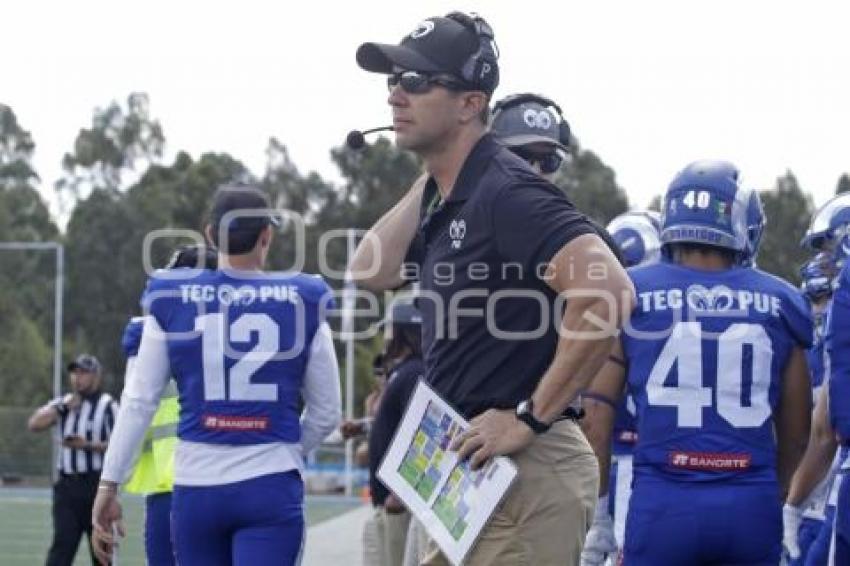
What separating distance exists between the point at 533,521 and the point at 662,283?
5.26 feet

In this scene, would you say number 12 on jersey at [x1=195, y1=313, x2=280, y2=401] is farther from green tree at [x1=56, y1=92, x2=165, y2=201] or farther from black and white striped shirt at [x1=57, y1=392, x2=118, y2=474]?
green tree at [x1=56, y1=92, x2=165, y2=201]

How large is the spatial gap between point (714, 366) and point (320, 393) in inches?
74.1

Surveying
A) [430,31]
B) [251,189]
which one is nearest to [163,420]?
[251,189]

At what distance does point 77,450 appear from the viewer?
15023 millimetres

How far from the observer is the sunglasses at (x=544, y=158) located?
6875 mm

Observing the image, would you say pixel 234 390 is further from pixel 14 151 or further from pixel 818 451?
pixel 14 151

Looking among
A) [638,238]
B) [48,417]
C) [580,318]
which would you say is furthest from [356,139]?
[48,417]

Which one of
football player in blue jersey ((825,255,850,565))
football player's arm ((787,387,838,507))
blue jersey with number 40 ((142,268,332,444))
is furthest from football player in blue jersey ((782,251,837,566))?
blue jersey with number 40 ((142,268,332,444))

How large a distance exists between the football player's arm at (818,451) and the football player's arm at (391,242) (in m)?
1.76

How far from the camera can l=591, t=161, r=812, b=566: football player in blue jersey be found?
584 cm

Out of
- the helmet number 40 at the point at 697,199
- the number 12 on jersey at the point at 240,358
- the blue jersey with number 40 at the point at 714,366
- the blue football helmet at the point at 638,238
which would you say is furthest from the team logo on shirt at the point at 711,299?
the blue football helmet at the point at 638,238

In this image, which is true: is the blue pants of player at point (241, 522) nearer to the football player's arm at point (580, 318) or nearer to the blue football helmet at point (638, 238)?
the football player's arm at point (580, 318)

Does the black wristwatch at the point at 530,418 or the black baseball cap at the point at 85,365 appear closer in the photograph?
the black wristwatch at the point at 530,418

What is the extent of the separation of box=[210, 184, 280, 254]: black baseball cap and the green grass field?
1074 centimetres
